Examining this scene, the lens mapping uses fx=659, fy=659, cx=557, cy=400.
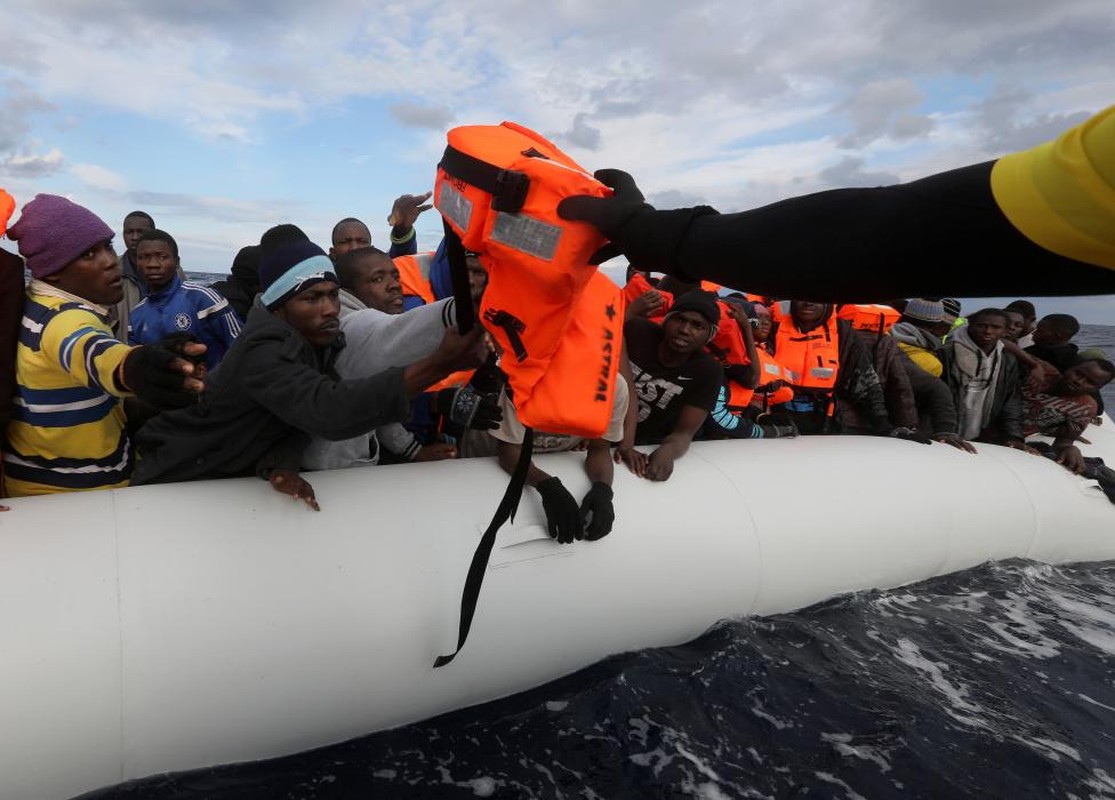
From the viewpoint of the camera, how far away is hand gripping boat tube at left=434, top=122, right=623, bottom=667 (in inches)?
43.5

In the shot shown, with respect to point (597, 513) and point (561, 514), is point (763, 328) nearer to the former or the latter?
point (597, 513)

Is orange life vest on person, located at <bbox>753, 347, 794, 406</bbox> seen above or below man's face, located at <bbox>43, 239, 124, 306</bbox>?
below

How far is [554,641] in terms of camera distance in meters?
2.24

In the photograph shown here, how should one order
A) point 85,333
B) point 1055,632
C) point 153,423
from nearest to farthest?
point 85,333 < point 153,423 < point 1055,632

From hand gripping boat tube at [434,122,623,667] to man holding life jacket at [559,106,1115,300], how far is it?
0.27m

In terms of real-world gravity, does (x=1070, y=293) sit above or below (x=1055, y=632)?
above

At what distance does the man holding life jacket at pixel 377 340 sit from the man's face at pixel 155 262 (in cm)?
93

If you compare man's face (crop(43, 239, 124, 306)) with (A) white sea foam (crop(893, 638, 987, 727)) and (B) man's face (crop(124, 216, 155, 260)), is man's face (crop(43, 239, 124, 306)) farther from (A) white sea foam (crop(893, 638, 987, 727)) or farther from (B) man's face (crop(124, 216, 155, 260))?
(B) man's face (crop(124, 216, 155, 260))

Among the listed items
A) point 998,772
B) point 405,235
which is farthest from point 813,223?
point 405,235

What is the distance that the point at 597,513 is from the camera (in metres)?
2.36

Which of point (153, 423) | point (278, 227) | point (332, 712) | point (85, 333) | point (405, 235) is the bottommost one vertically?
point (332, 712)

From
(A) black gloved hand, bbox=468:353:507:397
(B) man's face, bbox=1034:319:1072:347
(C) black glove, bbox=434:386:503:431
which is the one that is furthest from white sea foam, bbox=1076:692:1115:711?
(B) man's face, bbox=1034:319:1072:347

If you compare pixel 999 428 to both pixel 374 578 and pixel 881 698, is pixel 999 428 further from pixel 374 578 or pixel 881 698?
pixel 374 578

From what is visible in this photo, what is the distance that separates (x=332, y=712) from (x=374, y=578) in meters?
0.38
